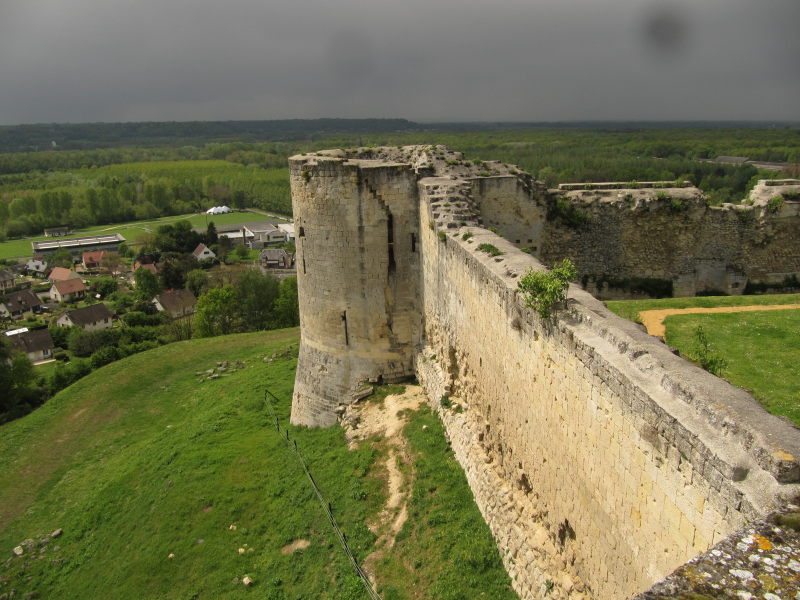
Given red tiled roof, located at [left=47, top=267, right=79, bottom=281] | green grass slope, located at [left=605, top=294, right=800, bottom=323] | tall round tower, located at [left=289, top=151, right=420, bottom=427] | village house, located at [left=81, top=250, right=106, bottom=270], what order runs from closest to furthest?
green grass slope, located at [left=605, top=294, right=800, bottom=323]
tall round tower, located at [left=289, top=151, right=420, bottom=427]
red tiled roof, located at [left=47, top=267, right=79, bottom=281]
village house, located at [left=81, top=250, right=106, bottom=270]

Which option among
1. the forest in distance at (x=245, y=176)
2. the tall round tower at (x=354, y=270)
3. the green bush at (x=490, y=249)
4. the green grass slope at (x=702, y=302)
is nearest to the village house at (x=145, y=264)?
the forest in distance at (x=245, y=176)

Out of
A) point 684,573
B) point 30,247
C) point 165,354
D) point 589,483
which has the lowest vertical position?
point 30,247

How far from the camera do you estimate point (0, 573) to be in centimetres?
1438

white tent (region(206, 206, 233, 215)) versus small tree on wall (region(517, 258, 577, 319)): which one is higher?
small tree on wall (region(517, 258, 577, 319))

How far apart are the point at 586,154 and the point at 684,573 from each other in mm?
99454

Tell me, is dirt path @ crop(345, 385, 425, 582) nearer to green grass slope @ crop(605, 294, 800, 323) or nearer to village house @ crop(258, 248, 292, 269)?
green grass slope @ crop(605, 294, 800, 323)

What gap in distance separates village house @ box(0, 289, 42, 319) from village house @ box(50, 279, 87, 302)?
8.16 feet

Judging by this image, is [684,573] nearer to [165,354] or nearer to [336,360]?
[336,360]

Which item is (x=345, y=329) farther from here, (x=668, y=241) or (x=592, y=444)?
(x=592, y=444)

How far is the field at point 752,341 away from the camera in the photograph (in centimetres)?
923

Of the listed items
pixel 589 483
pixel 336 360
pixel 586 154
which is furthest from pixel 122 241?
pixel 589 483

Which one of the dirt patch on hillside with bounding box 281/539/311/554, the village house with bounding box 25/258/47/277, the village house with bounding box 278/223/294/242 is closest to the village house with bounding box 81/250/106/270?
the village house with bounding box 25/258/47/277

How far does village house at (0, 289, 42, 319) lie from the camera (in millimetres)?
66875

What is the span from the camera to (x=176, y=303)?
2406 inches
